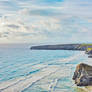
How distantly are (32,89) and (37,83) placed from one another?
3199 mm

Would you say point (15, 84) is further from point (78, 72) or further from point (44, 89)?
point (78, 72)

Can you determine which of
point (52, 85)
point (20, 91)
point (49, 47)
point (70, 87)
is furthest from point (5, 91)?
point (49, 47)

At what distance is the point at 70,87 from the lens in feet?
74.4

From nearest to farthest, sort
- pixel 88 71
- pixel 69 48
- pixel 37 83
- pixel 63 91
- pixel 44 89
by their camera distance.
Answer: pixel 63 91, pixel 44 89, pixel 88 71, pixel 37 83, pixel 69 48

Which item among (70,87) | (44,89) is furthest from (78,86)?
(44,89)

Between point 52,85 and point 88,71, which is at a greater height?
point 88,71

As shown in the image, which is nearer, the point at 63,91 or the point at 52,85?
the point at 63,91

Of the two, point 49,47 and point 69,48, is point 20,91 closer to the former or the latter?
point 69,48

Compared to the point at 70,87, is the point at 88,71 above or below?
above

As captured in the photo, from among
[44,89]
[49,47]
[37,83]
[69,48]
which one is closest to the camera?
[44,89]

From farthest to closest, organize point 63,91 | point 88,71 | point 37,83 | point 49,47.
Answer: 1. point 49,47
2. point 37,83
3. point 88,71
4. point 63,91

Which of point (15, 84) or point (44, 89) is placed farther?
point (15, 84)

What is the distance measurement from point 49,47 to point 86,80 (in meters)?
134

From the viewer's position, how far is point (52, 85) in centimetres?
2417
